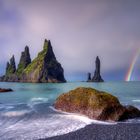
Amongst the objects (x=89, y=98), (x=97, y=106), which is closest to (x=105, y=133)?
(x=97, y=106)

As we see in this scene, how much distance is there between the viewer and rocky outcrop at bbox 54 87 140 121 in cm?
2702

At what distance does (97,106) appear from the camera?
27734 millimetres

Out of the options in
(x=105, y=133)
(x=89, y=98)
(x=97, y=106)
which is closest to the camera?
(x=105, y=133)

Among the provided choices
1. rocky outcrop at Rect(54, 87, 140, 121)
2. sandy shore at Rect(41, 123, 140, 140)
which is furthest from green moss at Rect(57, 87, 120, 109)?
sandy shore at Rect(41, 123, 140, 140)

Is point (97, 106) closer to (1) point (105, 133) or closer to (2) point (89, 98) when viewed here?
(2) point (89, 98)

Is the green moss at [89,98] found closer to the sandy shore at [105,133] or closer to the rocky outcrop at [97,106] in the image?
the rocky outcrop at [97,106]

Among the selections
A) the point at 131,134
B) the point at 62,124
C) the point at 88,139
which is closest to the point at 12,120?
the point at 62,124

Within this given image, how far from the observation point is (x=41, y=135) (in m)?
A: 19.8

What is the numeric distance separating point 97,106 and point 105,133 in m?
7.95

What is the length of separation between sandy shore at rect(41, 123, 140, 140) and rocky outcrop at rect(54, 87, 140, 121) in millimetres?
4167

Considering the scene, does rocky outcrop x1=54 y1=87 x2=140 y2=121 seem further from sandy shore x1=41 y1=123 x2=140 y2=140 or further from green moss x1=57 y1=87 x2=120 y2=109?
sandy shore x1=41 y1=123 x2=140 y2=140

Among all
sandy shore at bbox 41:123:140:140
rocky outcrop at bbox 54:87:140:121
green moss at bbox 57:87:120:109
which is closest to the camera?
sandy shore at bbox 41:123:140:140

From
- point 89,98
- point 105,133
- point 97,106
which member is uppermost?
point 89,98

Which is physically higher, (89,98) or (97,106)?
(89,98)
